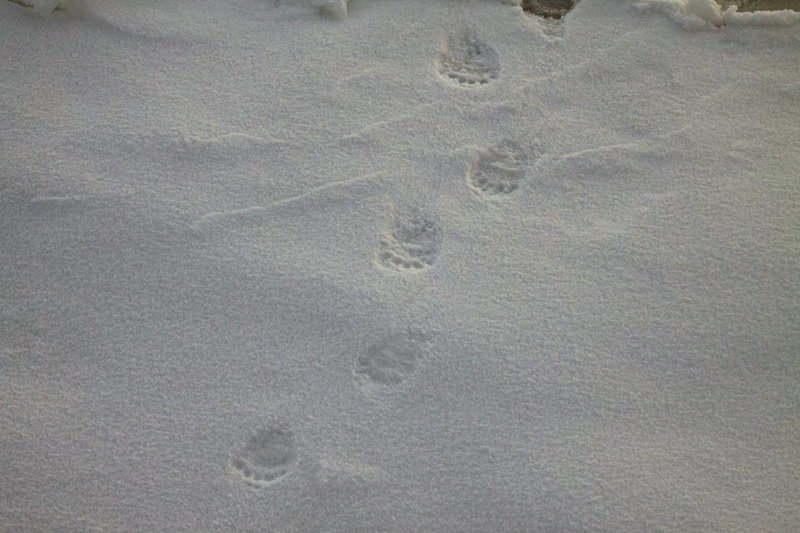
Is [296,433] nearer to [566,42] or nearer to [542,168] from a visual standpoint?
[542,168]

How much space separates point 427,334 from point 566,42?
74cm

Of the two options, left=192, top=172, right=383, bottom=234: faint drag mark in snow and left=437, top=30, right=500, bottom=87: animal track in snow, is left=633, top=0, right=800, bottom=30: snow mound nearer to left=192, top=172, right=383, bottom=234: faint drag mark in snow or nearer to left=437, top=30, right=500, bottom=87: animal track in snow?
left=437, top=30, right=500, bottom=87: animal track in snow

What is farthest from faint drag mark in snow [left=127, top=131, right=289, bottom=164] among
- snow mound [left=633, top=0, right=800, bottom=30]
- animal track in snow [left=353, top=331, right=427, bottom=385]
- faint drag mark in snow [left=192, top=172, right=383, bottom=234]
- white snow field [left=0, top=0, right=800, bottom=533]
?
snow mound [left=633, top=0, right=800, bottom=30]

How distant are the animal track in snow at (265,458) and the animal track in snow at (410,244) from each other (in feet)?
1.13

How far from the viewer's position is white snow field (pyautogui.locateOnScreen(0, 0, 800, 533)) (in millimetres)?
1203

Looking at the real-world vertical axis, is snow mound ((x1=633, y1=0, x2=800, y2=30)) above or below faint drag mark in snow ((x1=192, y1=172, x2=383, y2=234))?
above

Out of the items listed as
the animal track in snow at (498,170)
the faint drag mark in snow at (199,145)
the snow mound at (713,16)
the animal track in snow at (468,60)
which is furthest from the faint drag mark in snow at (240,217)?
the snow mound at (713,16)

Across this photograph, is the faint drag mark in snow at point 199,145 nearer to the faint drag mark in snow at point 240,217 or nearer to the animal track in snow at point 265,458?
the faint drag mark in snow at point 240,217

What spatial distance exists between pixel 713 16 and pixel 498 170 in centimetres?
62

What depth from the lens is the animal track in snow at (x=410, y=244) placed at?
1.41m

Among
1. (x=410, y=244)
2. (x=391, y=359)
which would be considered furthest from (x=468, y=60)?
(x=391, y=359)

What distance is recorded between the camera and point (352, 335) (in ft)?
4.36

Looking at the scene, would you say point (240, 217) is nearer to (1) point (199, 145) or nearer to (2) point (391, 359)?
(1) point (199, 145)

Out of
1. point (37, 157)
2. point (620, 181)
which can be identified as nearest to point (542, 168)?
point (620, 181)
